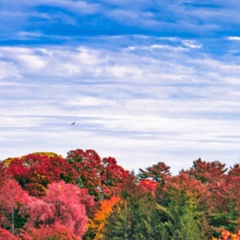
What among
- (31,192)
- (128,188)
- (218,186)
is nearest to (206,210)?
(218,186)

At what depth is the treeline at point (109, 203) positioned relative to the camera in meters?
50.8

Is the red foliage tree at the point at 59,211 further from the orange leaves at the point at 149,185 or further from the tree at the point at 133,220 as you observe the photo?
the tree at the point at 133,220

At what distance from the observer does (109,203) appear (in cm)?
6128

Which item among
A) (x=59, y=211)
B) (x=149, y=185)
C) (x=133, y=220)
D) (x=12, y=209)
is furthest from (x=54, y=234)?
(x=149, y=185)

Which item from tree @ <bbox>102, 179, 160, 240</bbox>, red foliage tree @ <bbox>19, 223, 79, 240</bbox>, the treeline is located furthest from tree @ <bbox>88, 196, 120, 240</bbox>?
red foliage tree @ <bbox>19, 223, 79, 240</bbox>

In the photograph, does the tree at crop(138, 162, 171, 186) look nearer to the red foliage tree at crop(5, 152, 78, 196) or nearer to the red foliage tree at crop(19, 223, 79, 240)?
the red foliage tree at crop(5, 152, 78, 196)

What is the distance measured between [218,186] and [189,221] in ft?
15.8

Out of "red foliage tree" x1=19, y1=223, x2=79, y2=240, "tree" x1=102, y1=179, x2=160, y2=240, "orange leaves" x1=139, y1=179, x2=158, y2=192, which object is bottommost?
"red foliage tree" x1=19, y1=223, x2=79, y2=240

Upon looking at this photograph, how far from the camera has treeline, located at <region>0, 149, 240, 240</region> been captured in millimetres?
50812

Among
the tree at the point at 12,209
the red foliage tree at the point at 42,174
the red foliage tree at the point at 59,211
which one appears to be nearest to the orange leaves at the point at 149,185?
the red foliage tree at the point at 59,211

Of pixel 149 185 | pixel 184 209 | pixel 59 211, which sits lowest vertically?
pixel 59 211

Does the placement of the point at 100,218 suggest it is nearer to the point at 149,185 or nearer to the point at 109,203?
the point at 109,203

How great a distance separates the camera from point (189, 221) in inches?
1966

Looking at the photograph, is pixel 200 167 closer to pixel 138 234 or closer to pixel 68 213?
pixel 68 213
